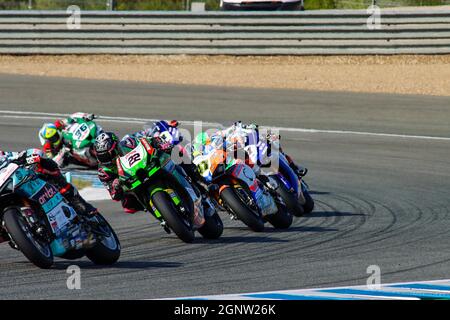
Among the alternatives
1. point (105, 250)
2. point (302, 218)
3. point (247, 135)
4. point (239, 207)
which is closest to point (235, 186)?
point (239, 207)

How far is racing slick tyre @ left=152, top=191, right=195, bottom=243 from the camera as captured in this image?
1030 cm

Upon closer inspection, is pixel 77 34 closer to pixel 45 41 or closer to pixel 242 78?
pixel 45 41

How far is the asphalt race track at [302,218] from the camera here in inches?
353

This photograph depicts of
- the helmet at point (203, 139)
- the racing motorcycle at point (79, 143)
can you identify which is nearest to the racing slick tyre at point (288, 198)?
the helmet at point (203, 139)

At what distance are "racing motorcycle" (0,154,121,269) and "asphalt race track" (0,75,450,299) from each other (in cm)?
16

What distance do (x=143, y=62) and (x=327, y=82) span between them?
475 centimetres

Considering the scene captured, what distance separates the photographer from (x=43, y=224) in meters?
8.95

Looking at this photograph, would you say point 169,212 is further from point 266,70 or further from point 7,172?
point 266,70

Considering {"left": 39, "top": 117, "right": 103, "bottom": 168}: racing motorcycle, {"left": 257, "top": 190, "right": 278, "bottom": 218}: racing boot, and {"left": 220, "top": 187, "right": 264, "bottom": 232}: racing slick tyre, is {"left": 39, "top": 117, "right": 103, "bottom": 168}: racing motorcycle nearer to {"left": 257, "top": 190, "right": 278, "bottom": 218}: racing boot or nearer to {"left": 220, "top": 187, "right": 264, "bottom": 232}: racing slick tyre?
{"left": 257, "top": 190, "right": 278, "bottom": 218}: racing boot

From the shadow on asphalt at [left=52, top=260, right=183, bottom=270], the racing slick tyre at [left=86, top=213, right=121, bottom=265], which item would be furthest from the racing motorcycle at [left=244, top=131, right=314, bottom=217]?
the racing slick tyre at [left=86, top=213, right=121, bottom=265]

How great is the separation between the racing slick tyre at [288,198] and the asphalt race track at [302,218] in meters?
0.20

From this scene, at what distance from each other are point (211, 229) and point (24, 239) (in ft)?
9.49

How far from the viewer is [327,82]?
24516mm
